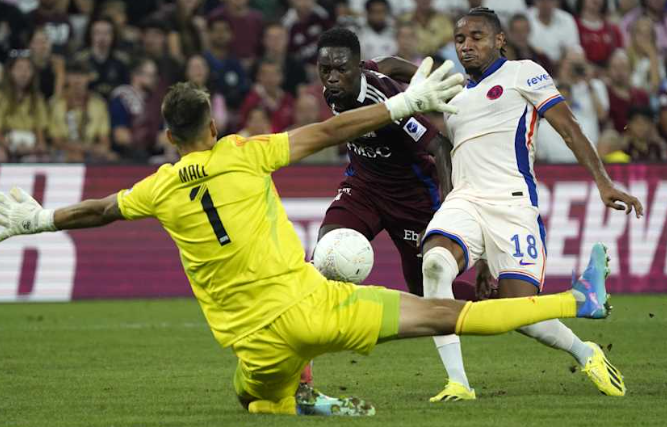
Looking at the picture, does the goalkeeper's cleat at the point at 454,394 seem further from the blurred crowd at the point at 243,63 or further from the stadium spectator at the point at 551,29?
the stadium spectator at the point at 551,29

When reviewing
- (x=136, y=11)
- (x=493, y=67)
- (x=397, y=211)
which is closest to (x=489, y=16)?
(x=493, y=67)

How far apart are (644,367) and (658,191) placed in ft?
21.3

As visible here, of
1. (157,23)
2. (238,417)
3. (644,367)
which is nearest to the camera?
(238,417)

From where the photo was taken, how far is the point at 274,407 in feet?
23.9

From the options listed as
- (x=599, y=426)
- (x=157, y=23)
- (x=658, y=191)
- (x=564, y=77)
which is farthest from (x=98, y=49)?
(x=599, y=426)

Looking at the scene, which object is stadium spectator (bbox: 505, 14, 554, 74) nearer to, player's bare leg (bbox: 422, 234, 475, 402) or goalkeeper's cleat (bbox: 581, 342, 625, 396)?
goalkeeper's cleat (bbox: 581, 342, 625, 396)

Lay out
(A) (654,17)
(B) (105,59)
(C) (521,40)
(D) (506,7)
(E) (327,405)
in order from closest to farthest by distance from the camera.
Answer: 1. (E) (327,405)
2. (B) (105,59)
3. (C) (521,40)
4. (D) (506,7)
5. (A) (654,17)

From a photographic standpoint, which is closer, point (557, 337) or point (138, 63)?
point (557, 337)

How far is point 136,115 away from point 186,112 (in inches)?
404

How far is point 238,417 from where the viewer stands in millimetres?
7070

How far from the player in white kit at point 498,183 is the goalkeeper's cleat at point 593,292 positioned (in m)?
0.93

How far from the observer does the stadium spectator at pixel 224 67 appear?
1733cm

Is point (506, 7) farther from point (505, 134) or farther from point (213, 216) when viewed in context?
point (213, 216)

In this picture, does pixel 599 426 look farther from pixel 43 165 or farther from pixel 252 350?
pixel 43 165
